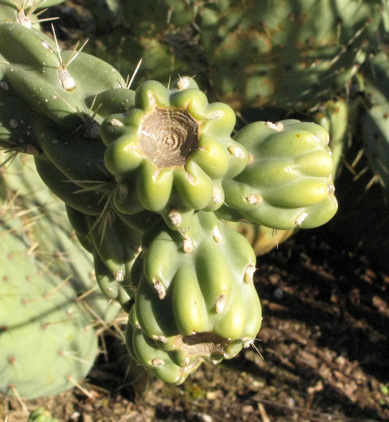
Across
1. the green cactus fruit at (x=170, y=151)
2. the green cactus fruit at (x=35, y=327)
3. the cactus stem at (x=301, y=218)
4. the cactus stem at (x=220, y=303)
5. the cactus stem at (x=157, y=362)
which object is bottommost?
the green cactus fruit at (x=35, y=327)

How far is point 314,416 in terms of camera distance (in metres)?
2.23

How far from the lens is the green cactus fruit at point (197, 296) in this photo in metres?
0.84

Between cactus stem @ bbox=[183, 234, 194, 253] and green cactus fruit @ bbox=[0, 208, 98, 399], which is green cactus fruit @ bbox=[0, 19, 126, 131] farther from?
green cactus fruit @ bbox=[0, 208, 98, 399]

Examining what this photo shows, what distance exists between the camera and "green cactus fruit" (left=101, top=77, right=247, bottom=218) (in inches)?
30.3

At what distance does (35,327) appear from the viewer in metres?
1.74

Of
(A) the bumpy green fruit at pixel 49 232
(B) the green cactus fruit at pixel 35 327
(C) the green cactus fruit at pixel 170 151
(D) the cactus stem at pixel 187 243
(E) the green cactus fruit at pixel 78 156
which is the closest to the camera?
(C) the green cactus fruit at pixel 170 151

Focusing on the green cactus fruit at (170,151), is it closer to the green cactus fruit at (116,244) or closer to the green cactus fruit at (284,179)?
the green cactus fruit at (284,179)

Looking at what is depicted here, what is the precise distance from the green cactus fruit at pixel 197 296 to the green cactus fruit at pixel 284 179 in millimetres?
71

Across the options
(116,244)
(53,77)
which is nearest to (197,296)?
(116,244)

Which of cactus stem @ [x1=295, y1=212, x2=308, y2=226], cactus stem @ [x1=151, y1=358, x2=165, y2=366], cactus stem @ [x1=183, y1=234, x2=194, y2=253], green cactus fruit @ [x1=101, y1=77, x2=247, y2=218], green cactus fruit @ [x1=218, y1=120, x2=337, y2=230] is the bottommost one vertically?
cactus stem @ [x1=151, y1=358, x2=165, y2=366]

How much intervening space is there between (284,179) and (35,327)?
3.87 feet

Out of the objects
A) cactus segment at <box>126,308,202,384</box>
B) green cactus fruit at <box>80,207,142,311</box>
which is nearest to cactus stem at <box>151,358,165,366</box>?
cactus segment at <box>126,308,202,384</box>

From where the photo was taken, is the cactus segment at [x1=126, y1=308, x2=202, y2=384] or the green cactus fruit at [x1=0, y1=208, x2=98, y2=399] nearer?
the cactus segment at [x1=126, y1=308, x2=202, y2=384]

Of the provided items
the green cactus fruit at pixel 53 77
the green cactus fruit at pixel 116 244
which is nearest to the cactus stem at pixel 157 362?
the green cactus fruit at pixel 116 244
